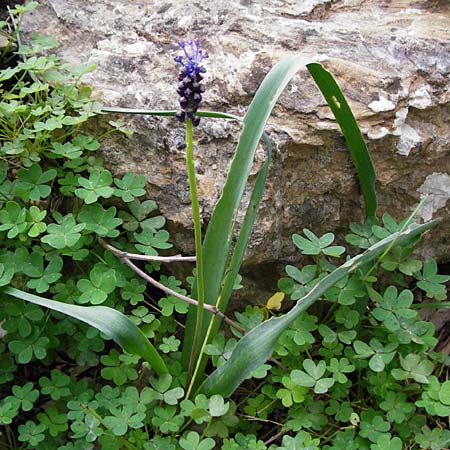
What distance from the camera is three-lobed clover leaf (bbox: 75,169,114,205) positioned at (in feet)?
6.16

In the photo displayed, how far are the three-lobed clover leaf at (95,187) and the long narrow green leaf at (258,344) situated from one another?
1.70 feet

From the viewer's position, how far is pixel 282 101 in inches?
79.0

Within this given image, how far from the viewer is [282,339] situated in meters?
1.88

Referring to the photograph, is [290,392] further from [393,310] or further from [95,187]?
[95,187]

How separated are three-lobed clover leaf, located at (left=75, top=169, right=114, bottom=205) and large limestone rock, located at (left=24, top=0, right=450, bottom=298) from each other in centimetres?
9

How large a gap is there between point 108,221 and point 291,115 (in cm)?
56

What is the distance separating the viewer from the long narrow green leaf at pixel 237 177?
1650 mm

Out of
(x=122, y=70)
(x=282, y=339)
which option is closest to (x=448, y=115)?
(x=282, y=339)

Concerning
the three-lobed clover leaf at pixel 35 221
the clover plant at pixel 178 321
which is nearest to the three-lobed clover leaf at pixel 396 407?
the clover plant at pixel 178 321

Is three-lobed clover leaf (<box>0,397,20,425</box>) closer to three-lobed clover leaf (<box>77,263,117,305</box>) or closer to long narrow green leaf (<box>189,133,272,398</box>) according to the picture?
three-lobed clover leaf (<box>77,263,117,305</box>)

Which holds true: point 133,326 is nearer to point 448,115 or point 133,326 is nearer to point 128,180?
point 128,180

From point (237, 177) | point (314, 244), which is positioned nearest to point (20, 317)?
point (237, 177)

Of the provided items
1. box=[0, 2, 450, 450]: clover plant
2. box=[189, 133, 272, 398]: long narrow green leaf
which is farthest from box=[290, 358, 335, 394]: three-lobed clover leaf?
box=[189, 133, 272, 398]: long narrow green leaf

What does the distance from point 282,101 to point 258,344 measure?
2.24 feet
